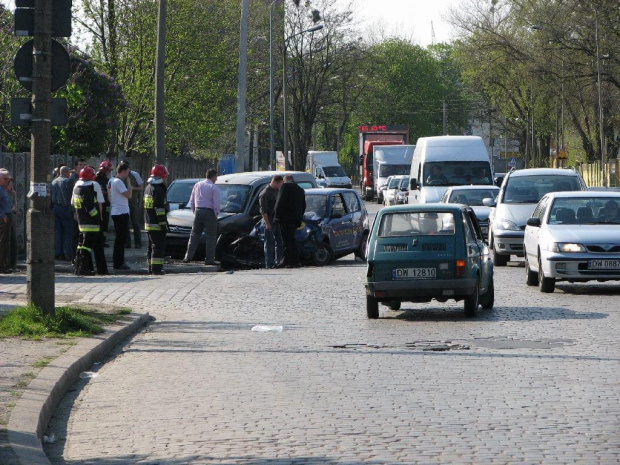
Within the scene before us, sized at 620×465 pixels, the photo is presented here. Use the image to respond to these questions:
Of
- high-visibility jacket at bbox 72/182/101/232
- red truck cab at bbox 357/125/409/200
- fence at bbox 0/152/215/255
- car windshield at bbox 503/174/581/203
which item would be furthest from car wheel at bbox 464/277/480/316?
red truck cab at bbox 357/125/409/200

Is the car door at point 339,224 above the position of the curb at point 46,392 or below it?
above

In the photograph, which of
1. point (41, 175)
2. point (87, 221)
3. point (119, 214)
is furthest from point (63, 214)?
point (41, 175)

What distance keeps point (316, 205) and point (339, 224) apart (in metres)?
0.80

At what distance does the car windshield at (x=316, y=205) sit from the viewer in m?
25.3

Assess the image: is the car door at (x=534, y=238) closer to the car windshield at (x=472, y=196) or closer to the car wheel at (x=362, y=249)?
the car wheel at (x=362, y=249)

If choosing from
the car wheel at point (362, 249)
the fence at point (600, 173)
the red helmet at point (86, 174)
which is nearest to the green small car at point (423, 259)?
the red helmet at point (86, 174)

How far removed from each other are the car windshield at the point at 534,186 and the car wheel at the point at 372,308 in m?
10.3

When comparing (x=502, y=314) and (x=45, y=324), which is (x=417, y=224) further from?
(x=45, y=324)

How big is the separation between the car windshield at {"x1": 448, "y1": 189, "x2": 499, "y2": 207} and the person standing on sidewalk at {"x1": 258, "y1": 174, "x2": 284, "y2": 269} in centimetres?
698

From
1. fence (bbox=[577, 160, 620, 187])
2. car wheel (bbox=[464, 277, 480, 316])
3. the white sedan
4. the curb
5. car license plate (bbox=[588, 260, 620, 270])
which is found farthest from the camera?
fence (bbox=[577, 160, 620, 187])

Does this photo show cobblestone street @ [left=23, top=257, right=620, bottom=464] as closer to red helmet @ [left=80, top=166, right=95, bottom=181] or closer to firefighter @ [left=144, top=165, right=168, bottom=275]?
red helmet @ [left=80, top=166, right=95, bottom=181]

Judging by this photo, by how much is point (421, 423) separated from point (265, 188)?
16.7m

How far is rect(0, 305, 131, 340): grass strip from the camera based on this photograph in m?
12.4

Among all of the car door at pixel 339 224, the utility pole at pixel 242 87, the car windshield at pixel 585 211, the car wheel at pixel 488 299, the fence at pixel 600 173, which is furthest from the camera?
the fence at pixel 600 173
